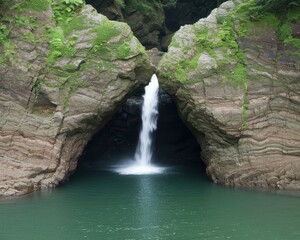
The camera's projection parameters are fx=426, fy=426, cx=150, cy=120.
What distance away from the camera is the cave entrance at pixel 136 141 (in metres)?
27.3

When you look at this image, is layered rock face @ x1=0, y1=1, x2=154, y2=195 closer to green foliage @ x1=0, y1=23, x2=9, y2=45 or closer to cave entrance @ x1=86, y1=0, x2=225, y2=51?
green foliage @ x1=0, y1=23, x2=9, y2=45

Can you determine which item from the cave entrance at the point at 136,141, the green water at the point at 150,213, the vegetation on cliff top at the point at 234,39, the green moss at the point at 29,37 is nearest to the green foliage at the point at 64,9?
the green moss at the point at 29,37

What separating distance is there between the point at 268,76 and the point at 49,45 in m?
10.1

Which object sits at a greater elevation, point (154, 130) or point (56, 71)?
point (56, 71)

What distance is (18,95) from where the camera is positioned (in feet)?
61.3

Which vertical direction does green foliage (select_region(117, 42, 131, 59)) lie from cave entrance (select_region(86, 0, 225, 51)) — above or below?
below

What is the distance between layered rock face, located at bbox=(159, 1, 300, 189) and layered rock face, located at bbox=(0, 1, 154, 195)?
235 cm

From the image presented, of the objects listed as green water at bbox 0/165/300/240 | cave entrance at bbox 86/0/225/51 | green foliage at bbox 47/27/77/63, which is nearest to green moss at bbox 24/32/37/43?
green foliage at bbox 47/27/77/63

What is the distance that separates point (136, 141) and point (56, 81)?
9.70m

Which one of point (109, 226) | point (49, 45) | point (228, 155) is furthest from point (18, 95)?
point (228, 155)

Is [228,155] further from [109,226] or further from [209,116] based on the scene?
[109,226]

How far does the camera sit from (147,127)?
1053 inches

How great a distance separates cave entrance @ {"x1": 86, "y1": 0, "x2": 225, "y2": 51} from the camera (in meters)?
27.7

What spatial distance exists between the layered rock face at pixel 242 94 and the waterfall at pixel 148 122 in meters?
6.32
